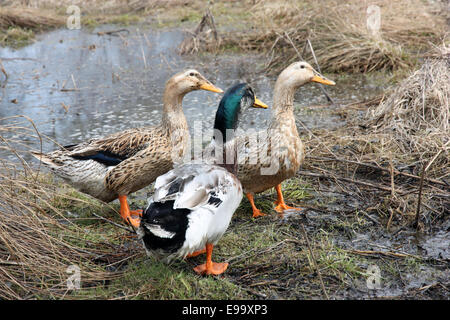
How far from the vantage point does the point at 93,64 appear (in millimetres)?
8812

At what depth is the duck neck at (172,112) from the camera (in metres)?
4.02

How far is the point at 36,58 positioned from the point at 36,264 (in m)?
7.31

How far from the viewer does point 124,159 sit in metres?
3.83

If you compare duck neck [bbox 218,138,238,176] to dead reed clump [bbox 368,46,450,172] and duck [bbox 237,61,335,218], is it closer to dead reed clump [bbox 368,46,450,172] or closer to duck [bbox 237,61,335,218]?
duck [bbox 237,61,335,218]

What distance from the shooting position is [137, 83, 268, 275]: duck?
2.63 metres

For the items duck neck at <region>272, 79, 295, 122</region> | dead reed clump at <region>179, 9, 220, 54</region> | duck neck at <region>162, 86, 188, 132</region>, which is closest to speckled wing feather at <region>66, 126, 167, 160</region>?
duck neck at <region>162, 86, 188, 132</region>

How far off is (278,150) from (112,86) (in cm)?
453

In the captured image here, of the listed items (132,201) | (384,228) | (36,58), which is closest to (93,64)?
(36,58)

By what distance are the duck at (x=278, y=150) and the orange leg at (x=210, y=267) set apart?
84 cm

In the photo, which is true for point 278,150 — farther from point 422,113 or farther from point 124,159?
point 422,113

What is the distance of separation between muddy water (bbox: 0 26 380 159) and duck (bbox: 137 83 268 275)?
2.31 metres

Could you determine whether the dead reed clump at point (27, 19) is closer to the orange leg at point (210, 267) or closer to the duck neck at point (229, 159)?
the duck neck at point (229, 159)

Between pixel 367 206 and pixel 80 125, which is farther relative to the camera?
pixel 80 125

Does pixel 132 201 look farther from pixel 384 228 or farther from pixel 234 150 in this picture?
pixel 384 228
